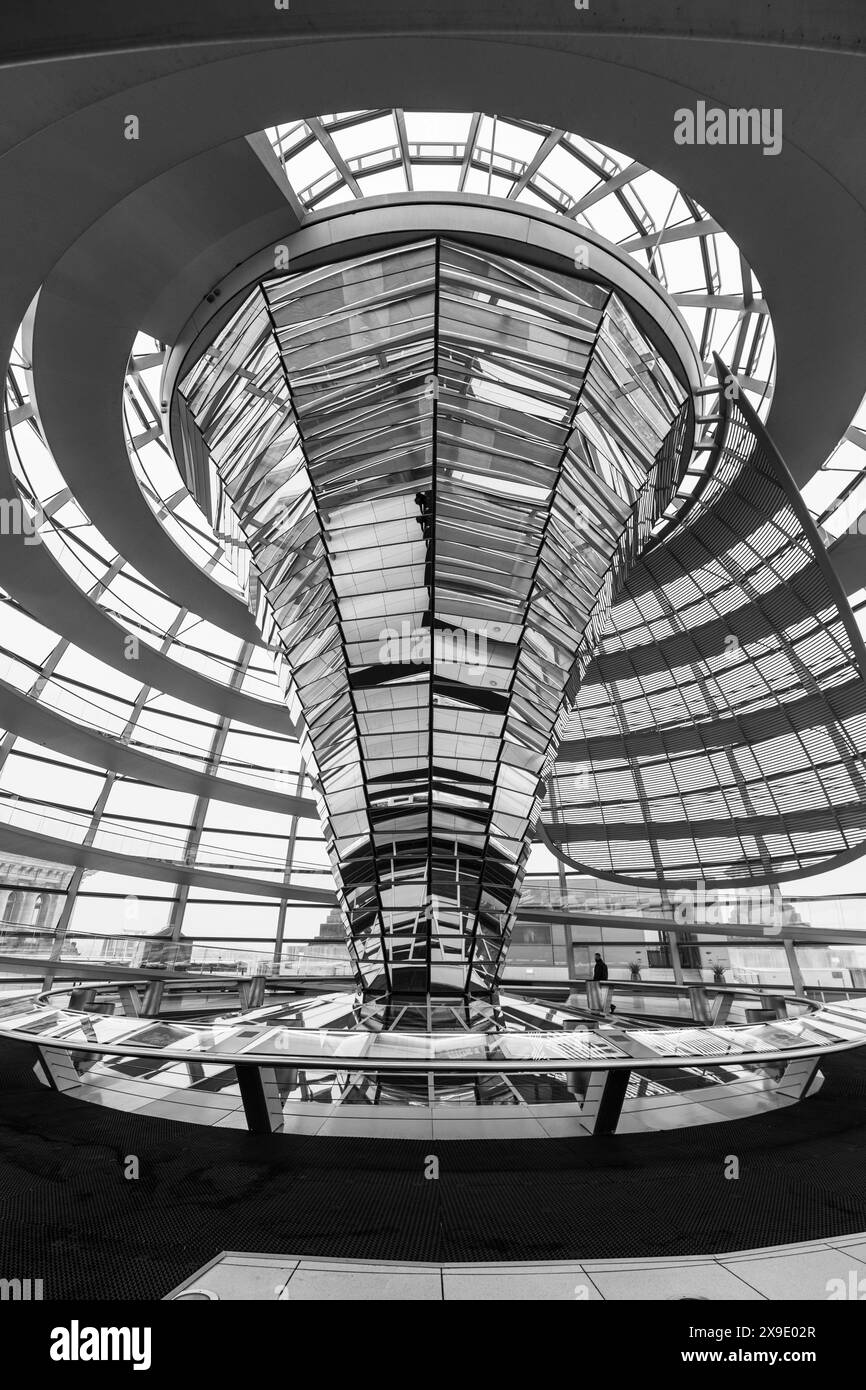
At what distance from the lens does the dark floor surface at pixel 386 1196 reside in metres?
4.29

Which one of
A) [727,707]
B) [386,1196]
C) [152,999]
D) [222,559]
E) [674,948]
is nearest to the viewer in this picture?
[386,1196]

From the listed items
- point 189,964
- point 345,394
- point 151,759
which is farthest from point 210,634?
point 345,394

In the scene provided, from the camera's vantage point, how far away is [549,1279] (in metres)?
3.93

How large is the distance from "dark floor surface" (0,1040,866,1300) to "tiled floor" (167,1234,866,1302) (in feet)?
0.59

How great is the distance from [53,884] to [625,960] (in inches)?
866

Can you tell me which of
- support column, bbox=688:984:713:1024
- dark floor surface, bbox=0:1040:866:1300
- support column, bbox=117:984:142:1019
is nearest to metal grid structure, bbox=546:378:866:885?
support column, bbox=688:984:713:1024

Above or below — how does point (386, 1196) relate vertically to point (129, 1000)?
above

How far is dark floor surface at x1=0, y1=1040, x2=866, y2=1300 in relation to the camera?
4293mm

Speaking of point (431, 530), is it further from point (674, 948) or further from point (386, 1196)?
point (674, 948)

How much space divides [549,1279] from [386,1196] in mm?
1752

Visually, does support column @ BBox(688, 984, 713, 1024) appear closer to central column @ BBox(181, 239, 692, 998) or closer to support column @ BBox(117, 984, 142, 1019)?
central column @ BBox(181, 239, 692, 998)

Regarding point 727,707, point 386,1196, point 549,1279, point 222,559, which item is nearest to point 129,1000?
point 222,559

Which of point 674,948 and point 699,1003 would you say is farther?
point 674,948

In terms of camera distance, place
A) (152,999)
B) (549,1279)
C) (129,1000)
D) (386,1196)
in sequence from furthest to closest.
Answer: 1. (152,999)
2. (129,1000)
3. (386,1196)
4. (549,1279)
